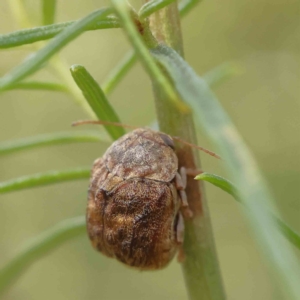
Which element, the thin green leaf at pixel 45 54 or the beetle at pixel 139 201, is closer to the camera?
the thin green leaf at pixel 45 54

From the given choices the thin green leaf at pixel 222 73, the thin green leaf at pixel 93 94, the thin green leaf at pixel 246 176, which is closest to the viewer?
the thin green leaf at pixel 246 176

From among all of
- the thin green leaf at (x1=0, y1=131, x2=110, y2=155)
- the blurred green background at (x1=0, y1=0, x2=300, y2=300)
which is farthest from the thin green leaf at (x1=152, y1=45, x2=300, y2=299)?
the blurred green background at (x1=0, y1=0, x2=300, y2=300)

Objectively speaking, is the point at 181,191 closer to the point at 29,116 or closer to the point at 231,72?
the point at 231,72

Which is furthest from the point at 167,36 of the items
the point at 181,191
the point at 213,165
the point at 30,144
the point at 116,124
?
the point at 213,165

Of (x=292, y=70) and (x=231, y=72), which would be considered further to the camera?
(x=292, y=70)

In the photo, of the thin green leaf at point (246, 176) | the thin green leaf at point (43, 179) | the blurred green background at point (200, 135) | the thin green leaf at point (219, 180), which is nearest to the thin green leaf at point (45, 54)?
the thin green leaf at point (246, 176)

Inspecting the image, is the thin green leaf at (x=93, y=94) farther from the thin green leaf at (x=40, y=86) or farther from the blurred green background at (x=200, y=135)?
the blurred green background at (x=200, y=135)

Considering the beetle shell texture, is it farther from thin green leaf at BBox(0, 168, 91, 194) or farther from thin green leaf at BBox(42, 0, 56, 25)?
thin green leaf at BBox(42, 0, 56, 25)
